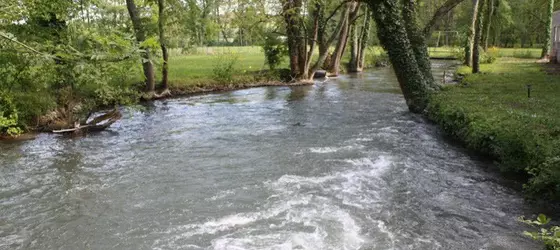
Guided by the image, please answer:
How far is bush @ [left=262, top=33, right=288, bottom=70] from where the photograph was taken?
26.9m

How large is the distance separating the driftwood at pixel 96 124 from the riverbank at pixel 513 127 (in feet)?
33.3

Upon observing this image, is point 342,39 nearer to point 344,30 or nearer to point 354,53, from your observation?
point 344,30

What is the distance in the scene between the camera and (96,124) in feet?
44.6

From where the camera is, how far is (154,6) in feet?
64.8

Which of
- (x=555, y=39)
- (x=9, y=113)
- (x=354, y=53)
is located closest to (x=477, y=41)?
(x=555, y=39)

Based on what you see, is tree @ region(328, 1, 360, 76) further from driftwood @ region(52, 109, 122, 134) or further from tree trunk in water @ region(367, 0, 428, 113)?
driftwood @ region(52, 109, 122, 134)

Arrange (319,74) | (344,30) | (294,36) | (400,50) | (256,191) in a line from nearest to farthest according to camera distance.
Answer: (256,191)
(400,50)
(294,36)
(344,30)
(319,74)

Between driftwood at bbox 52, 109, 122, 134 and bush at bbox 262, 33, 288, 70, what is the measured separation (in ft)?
45.8

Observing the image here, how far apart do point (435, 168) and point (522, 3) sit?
56.4 metres

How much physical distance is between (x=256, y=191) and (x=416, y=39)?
11.0 meters

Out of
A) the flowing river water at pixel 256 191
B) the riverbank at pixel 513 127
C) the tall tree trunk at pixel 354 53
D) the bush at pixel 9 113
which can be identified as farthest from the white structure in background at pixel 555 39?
the bush at pixel 9 113

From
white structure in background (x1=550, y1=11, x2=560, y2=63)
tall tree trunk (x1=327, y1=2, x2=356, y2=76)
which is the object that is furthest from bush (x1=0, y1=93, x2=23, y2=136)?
white structure in background (x1=550, y1=11, x2=560, y2=63)

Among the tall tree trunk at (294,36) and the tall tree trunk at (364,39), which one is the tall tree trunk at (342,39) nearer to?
the tall tree trunk at (294,36)

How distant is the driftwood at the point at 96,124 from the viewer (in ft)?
42.8
